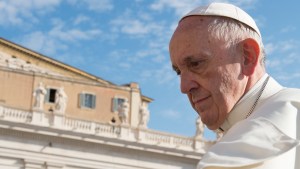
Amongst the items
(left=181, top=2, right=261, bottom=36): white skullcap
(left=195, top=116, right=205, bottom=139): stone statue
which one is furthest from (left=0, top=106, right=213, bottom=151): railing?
(left=181, top=2, right=261, bottom=36): white skullcap

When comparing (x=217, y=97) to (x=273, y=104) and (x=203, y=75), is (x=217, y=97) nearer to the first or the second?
(x=203, y=75)

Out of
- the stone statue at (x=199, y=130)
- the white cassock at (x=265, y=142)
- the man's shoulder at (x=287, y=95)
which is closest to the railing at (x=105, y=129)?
the stone statue at (x=199, y=130)

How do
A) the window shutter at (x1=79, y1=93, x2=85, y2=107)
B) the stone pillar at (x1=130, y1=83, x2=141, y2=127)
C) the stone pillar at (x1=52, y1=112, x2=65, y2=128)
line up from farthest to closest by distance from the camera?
the stone pillar at (x1=130, y1=83, x2=141, y2=127) < the window shutter at (x1=79, y1=93, x2=85, y2=107) < the stone pillar at (x1=52, y1=112, x2=65, y2=128)

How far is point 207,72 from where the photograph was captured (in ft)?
5.73

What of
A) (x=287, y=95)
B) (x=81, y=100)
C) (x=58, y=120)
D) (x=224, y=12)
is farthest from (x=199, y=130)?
(x=287, y=95)

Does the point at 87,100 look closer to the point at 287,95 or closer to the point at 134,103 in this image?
the point at 134,103

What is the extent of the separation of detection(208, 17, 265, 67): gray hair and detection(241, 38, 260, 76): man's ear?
0.02 meters

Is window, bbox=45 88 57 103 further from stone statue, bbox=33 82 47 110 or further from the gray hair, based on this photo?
the gray hair

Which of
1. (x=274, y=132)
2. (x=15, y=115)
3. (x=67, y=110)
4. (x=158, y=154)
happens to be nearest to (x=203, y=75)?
(x=274, y=132)

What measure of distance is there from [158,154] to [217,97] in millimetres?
30201

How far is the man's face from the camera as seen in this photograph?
5.68ft

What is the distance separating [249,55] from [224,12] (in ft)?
0.44

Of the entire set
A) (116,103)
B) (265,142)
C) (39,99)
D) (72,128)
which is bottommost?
(265,142)

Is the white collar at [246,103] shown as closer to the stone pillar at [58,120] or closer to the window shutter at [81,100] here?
the stone pillar at [58,120]
